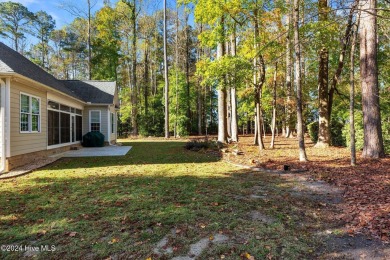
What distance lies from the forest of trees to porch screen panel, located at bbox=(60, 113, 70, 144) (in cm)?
673

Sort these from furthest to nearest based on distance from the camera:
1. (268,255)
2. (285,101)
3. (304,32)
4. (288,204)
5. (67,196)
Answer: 1. (285,101)
2. (304,32)
3. (67,196)
4. (288,204)
5. (268,255)

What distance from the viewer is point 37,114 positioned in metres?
8.99

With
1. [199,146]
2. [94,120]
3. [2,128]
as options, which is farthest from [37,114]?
[199,146]

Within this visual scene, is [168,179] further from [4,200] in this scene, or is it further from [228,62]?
[228,62]

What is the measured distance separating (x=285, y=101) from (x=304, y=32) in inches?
384

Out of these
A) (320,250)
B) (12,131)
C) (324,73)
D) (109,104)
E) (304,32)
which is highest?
(304,32)

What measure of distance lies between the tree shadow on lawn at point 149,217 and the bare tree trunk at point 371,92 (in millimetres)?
4290

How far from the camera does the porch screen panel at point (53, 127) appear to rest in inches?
397

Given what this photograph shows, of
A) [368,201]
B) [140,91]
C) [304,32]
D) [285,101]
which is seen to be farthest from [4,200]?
[140,91]

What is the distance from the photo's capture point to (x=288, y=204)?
4078 millimetres

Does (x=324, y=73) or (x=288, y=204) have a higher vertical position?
(x=324, y=73)

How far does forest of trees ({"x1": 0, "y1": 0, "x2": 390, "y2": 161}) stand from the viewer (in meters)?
9.60

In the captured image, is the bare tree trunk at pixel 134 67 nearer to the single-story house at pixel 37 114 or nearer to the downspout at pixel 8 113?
the single-story house at pixel 37 114

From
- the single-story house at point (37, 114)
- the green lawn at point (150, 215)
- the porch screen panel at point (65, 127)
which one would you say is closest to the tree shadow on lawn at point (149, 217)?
the green lawn at point (150, 215)
